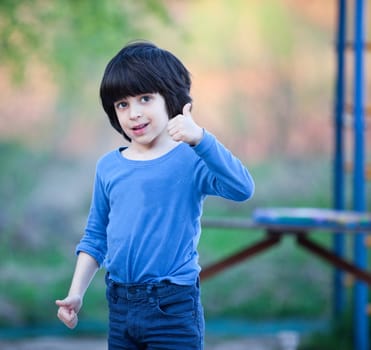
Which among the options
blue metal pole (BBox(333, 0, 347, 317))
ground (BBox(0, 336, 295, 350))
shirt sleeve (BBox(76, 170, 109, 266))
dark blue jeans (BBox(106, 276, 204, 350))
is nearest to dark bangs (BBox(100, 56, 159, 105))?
shirt sleeve (BBox(76, 170, 109, 266))

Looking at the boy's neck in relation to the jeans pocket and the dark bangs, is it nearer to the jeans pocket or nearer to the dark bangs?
the dark bangs

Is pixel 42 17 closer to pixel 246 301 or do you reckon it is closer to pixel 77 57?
pixel 77 57

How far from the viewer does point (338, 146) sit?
17.3 ft

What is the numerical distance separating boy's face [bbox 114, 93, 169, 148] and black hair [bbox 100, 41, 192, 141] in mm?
18

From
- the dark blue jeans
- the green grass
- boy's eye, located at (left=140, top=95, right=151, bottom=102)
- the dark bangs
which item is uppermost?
the green grass

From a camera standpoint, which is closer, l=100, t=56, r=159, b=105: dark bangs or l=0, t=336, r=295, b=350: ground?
l=100, t=56, r=159, b=105: dark bangs

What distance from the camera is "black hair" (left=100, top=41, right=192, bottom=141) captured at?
214 centimetres

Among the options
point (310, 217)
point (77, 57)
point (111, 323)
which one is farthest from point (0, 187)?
point (111, 323)

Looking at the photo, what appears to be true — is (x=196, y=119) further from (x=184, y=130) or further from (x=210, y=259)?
(x=184, y=130)

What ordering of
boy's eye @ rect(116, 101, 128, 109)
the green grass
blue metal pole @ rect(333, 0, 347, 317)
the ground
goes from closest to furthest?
boy's eye @ rect(116, 101, 128, 109)
blue metal pole @ rect(333, 0, 347, 317)
the ground
the green grass

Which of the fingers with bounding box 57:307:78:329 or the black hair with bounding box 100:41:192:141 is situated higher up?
the black hair with bounding box 100:41:192:141

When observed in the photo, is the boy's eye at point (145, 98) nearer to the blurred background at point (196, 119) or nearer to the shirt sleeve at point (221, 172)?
the shirt sleeve at point (221, 172)

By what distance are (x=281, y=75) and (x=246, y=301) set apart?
1699mm

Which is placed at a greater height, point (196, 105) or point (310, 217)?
point (196, 105)
